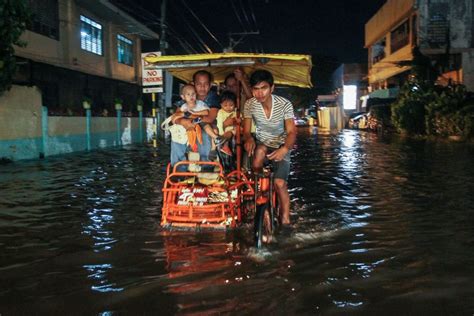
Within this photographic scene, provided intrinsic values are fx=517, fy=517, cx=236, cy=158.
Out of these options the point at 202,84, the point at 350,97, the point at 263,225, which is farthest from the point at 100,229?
the point at 350,97

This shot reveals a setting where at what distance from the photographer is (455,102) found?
24.4 metres

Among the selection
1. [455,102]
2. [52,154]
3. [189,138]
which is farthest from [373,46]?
[189,138]

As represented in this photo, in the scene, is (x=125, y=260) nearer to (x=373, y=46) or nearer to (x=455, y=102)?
(x=455, y=102)

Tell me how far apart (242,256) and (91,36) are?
24846 mm

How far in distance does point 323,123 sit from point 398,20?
45.5 ft

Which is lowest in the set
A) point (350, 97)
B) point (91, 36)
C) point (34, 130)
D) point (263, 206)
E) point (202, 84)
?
point (263, 206)

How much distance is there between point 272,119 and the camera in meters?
5.95

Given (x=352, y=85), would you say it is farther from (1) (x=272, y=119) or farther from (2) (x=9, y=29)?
(1) (x=272, y=119)

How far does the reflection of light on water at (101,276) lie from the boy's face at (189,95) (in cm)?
256

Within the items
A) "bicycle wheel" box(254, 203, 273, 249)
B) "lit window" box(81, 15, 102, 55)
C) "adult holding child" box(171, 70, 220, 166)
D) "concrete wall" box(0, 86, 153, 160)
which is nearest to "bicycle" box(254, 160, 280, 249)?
"bicycle wheel" box(254, 203, 273, 249)

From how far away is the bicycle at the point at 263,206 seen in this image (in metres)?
5.45

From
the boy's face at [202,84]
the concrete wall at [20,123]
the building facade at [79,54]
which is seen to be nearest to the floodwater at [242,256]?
the boy's face at [202,84]

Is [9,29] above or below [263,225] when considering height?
above

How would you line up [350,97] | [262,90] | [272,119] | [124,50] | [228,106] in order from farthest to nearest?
[350,97], [124,50], [228,106], [272,119], [262,90]
